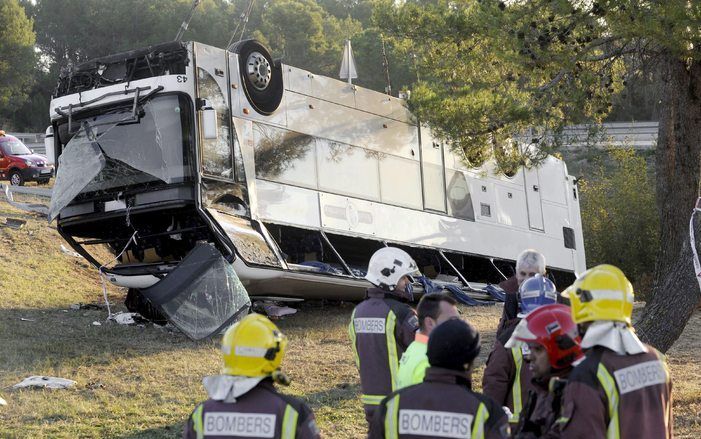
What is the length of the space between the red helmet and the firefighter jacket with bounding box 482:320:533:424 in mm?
1310

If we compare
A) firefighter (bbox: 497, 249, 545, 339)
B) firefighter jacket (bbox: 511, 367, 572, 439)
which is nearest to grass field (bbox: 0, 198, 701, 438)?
firefighter (bbox: 497, 249, 545, 339)

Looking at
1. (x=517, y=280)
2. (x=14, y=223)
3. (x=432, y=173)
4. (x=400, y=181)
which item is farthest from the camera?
(x=14, y=223)

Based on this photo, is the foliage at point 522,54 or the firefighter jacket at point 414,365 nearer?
the firefighter jacket at point 414,365

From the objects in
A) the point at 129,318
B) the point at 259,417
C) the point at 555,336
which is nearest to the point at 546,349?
the point at 555,336

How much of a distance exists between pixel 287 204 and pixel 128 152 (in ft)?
7.00

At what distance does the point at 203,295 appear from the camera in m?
11.9

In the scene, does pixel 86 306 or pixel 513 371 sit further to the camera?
pixel 86 306

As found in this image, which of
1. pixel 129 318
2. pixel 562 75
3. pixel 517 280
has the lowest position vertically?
pixel 517 280

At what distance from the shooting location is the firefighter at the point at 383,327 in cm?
617

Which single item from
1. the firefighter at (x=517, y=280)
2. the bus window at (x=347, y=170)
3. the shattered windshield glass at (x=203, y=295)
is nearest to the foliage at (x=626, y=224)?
the bus window at (x=347, y=170)

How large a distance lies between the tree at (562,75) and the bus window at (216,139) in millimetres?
2699

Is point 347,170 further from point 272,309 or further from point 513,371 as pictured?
point 513,371

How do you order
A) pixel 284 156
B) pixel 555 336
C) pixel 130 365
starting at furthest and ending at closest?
pixel 284 156, pixel 130 365, pixel 555 336

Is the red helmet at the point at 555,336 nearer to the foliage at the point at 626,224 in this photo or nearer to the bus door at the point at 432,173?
the bus door at the point at 432,173
